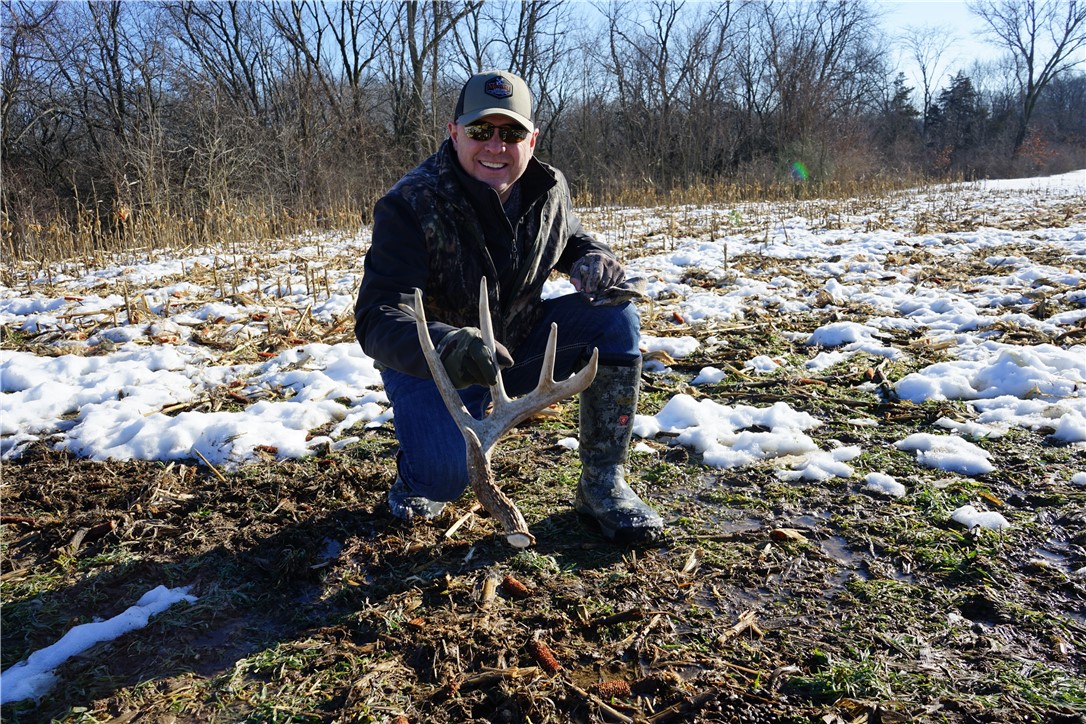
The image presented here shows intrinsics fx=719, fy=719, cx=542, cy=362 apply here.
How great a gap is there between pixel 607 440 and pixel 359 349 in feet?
8.37

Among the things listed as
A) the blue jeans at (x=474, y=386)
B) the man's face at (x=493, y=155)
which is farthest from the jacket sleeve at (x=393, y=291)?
the man's face at (x=493, y=155)

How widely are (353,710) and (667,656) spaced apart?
2.72 ft

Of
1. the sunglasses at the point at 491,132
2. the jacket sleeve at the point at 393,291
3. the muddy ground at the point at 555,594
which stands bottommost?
the muddy ground at the point at 555,594

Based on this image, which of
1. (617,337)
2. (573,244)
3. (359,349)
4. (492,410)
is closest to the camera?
(492,410)

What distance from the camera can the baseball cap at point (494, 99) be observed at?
255 centimetres

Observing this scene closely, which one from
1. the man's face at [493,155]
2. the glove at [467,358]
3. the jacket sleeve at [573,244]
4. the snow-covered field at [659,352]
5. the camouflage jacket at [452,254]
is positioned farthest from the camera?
the snow-covered field at [659,352]

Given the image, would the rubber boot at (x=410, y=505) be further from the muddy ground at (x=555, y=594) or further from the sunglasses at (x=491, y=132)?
the sunglasses at (x=491, y=132)

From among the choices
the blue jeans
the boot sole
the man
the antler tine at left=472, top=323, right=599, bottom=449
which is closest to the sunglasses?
the man

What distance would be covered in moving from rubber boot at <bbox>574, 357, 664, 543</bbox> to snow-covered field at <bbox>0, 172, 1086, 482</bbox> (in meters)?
0.69

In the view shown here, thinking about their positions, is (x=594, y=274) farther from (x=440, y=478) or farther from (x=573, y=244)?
(x=440, y=478)

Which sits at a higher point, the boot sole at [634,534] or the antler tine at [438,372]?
the antler tine at [438,372]

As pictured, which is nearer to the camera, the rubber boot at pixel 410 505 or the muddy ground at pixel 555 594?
the muddy ground at pixel 555 594

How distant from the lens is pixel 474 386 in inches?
109

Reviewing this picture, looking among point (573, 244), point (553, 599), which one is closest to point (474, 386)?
point (573, 244)
